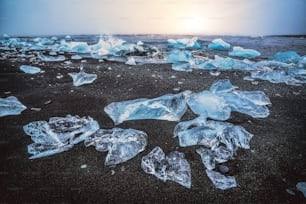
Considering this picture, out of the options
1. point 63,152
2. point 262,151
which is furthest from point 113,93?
point 262,151

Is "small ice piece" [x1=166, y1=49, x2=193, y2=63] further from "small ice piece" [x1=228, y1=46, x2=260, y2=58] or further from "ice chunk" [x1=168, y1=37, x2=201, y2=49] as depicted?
"ice chunk" [x1=168, y1=37, x2=201, y2=49]

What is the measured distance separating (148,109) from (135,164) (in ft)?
1.67

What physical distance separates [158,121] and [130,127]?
18 cm

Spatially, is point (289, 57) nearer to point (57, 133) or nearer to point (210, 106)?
point (210, 106)

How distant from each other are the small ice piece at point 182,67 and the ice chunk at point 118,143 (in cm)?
147

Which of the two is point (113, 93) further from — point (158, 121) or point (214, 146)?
point (214, 146)

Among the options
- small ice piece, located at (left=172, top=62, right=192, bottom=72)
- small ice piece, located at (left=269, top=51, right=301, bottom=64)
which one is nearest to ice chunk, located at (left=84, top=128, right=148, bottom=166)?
small ice piece, located at (left=172, top=62, right=192, bottom=72)

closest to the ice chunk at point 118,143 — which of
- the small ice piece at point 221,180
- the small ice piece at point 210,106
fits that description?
the small ice piece at point 221,180

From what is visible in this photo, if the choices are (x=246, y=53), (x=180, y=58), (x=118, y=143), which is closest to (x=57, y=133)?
(x=118, y=143)

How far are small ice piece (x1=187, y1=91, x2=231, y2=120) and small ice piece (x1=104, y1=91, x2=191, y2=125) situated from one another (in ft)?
0.24

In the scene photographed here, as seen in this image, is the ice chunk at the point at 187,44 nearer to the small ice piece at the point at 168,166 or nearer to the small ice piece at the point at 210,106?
the small ice piece at the point at 210,106

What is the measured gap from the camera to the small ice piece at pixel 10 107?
141cm

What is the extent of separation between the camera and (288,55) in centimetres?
291

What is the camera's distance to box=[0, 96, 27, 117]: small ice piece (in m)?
1.41
